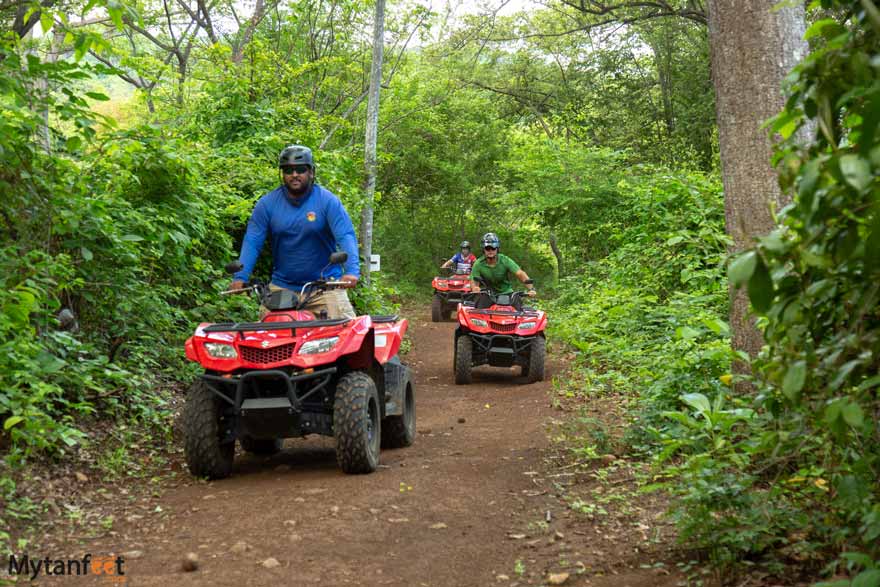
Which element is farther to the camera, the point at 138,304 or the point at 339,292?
the point at 138,304

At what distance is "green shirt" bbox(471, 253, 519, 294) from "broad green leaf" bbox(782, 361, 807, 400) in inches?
434

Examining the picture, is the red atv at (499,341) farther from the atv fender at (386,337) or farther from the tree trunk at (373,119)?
the tree trunk at (373,119)

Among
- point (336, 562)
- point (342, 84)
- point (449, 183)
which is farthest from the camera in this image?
point (449, 183)

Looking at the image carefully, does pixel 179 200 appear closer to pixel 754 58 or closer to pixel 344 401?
pixel 344 401

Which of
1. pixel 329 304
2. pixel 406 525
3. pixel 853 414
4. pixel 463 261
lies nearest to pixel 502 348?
pixel 329 304

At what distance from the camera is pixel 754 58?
601 centimetres

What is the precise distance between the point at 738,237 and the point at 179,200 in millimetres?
5339

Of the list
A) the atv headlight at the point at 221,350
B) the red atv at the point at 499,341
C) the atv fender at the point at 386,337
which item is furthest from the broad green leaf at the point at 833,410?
the red atv at the point at 499,341

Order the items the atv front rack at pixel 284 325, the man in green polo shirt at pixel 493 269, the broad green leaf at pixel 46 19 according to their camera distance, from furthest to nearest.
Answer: the man in green polo shirt at pixel 493 269 → the atv front rack at pixel 284 325 → the broad green leaf at pixel 46 19

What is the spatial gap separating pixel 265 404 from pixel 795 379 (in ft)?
13.9


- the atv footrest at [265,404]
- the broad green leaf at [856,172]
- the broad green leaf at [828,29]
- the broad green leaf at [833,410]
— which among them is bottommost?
the atv footrest at [265,404]

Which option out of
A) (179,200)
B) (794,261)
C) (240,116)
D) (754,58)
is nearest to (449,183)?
(240,116)

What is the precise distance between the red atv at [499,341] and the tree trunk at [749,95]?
585 cm

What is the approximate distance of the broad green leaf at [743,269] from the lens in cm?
232
